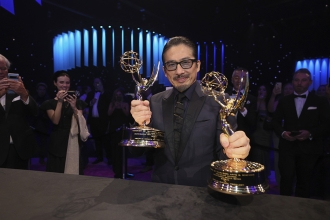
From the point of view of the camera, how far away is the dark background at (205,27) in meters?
7.25

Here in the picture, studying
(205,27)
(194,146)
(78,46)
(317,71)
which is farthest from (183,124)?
(317,71)

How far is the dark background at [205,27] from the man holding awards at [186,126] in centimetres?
672

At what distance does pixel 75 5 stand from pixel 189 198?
8188 millimetres

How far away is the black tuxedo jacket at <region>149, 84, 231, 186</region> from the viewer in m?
1.53

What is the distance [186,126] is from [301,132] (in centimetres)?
223

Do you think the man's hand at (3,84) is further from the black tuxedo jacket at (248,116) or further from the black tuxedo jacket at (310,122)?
the black tuxedo jacket at (310,122)

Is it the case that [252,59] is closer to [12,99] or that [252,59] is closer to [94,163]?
[94,163]

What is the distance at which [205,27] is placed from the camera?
8.44 metres

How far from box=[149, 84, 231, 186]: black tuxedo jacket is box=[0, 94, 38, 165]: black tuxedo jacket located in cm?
192

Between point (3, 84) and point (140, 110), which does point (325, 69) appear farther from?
point (3, 84)

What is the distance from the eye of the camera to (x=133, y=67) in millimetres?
1527

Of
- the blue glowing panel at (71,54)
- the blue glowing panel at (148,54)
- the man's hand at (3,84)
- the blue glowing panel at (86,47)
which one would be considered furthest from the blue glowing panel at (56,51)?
the man's hand at (3,84)

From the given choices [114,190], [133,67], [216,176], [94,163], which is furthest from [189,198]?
[94,163]

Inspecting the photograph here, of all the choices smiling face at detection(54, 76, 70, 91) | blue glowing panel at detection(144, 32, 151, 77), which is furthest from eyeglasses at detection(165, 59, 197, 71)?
blue glowing panel at detection(144, 32, 151, 77)
